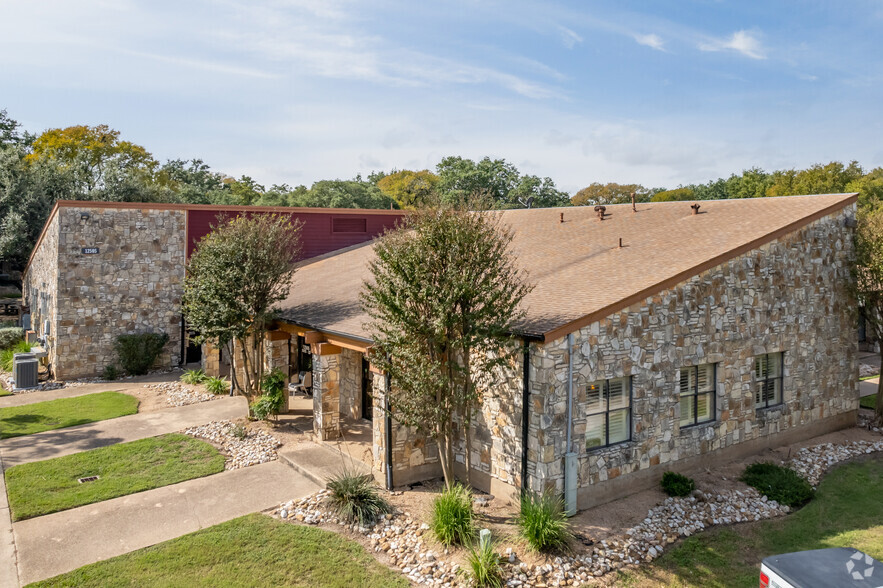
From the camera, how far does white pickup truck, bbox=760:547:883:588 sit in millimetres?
6504

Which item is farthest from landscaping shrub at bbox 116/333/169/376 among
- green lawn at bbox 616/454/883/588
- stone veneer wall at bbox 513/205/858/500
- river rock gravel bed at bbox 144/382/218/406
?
green lawn at bbox 616/454/883/588

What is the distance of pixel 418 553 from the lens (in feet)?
29.0

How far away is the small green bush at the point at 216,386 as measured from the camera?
1758 cm

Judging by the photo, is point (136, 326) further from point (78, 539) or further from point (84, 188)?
point (84, 188)

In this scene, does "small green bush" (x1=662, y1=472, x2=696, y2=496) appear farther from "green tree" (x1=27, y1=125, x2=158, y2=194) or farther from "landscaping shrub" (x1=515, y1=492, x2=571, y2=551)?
"green tree" (x1=27, y1=125, x2=158, y2=194)

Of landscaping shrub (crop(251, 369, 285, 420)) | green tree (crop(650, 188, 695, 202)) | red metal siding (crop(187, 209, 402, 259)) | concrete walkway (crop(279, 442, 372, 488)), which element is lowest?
concrete walkway (crop(279, 442, 372, 488))

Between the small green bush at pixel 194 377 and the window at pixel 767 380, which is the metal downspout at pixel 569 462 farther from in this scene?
the small green bush at pixel 194 377

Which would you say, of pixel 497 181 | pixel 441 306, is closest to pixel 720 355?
pixel 441 306

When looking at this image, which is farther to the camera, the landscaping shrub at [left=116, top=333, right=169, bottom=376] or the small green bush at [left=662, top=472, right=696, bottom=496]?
the landscaping shrub at [left=116, top=333, right=169, bottom=376]

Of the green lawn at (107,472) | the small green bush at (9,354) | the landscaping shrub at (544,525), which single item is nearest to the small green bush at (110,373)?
the small green bush at (9,354)

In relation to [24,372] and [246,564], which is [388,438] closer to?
[246,564]

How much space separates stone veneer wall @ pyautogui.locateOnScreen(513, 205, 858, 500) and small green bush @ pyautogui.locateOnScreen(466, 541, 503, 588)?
166cm

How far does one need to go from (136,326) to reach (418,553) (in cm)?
1560

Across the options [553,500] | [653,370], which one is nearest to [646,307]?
[653,370]
